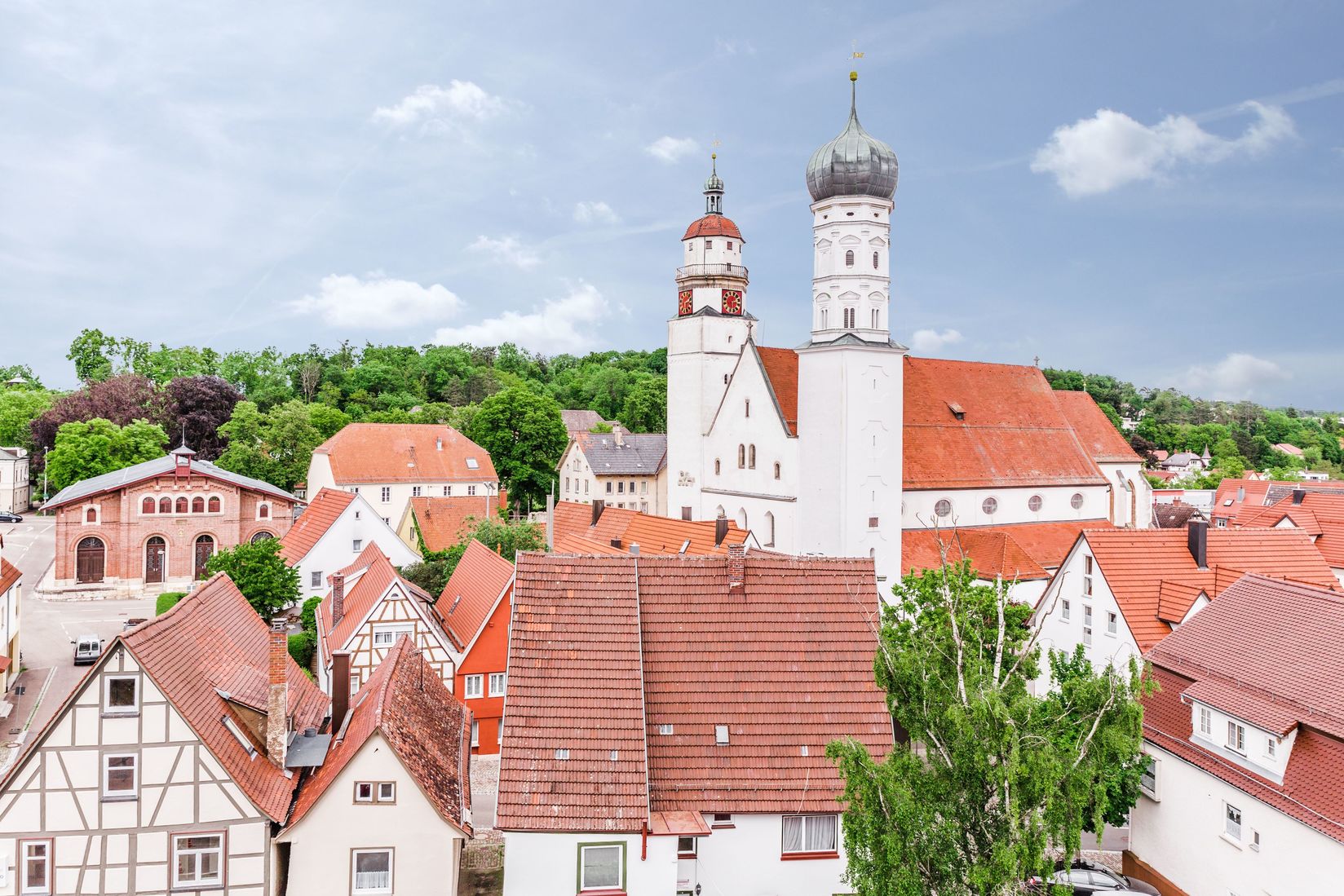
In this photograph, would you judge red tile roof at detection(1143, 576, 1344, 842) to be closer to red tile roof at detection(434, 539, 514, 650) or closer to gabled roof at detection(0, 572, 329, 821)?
gabled roof at detection(0, 572, 329, 821)

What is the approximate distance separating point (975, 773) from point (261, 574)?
2557 cm

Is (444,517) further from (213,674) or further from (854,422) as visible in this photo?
(213,674)

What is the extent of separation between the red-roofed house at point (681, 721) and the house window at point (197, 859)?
4734 millimetres

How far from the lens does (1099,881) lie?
50.4 ft

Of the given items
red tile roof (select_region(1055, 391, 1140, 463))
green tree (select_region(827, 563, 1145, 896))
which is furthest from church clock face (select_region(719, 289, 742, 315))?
green tree (select_region(827, 563, 1145, 896))

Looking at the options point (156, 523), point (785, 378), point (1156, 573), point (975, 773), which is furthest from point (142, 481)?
point (975, 773)

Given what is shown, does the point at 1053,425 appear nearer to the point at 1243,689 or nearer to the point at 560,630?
the point at 1243,689

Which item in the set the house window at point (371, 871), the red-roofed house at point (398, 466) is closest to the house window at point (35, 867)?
the house window at point (371, 871)

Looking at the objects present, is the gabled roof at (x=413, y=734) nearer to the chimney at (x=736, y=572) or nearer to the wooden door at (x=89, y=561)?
the chimney at (x=736, y=572)

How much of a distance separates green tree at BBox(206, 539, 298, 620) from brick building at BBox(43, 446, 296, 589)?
1127 centimetres

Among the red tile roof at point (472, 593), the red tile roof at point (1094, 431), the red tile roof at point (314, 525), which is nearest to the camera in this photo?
the red tile roof at point (472, 593)

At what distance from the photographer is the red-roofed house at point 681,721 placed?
12.9 metres

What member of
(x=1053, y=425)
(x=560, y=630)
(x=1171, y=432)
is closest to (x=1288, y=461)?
(x=1171, y=432)

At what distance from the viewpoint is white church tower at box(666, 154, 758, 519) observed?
44.2 meters
